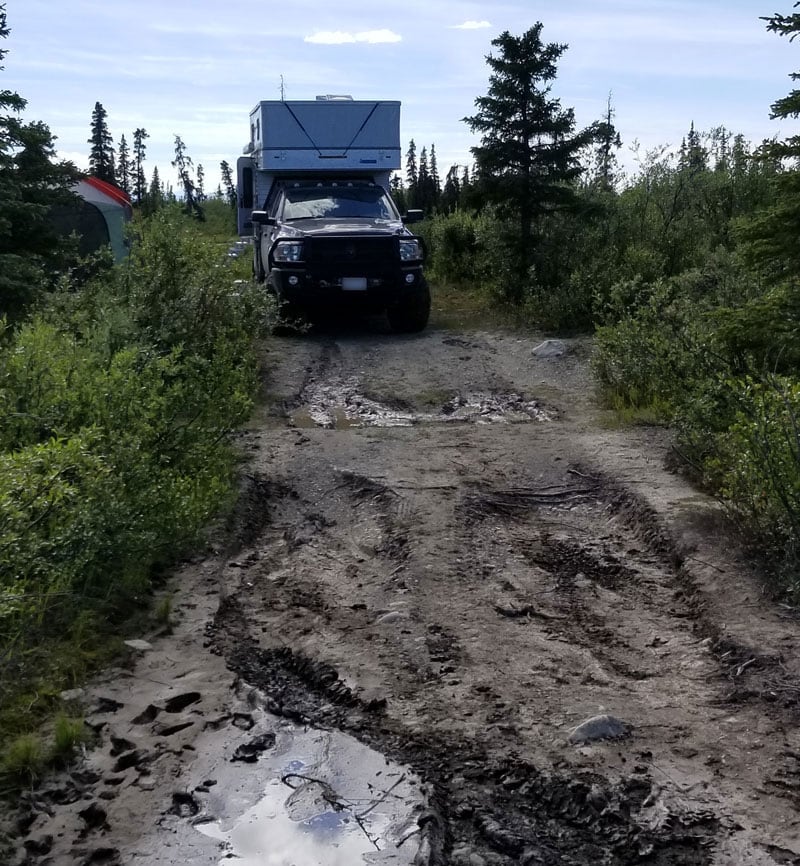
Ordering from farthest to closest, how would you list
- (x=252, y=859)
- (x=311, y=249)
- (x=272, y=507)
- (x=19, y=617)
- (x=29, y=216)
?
1. (x=311, y=249)
2. (x=29, y=216)
3. (x=272, y=507)
4. (x=19, y=617)
5. (x=252, y=859)

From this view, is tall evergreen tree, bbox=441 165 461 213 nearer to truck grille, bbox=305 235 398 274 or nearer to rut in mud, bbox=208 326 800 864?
truck grille, bbox=305 235 398 274

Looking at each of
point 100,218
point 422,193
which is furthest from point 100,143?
point 100,218

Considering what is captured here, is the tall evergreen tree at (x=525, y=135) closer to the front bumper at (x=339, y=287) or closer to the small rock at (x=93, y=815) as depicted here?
the front bumper at (x=339, y=287)

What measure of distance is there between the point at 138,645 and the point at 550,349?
25.7ft

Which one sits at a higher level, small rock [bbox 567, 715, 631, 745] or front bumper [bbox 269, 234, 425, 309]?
front bumper [bbox 269, 234, 425, 309]

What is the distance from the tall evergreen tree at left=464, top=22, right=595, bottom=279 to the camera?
13.6 metres

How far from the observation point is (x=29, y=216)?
11.2 meters

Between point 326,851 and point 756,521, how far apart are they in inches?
114

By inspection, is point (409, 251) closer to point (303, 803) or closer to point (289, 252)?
point (289, 252)

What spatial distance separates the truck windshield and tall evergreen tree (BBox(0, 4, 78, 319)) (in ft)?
9.39

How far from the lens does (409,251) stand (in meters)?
12.4

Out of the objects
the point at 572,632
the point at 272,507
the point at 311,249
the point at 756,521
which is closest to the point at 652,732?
the point at 572,632

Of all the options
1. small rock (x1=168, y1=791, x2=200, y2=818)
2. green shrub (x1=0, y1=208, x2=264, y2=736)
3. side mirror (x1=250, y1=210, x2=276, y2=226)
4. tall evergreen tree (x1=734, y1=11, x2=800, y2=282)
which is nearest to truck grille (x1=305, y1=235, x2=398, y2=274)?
side mirror (x1=250, y1=210, x2=276, y2=226)

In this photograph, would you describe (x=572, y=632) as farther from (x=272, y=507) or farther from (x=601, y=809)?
(x=272, y=507)
